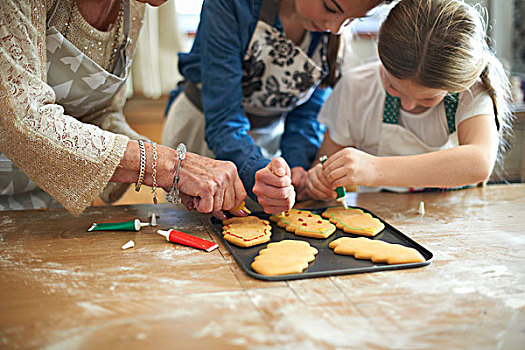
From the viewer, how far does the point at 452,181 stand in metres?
1.27

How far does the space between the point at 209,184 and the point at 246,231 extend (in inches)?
5.3

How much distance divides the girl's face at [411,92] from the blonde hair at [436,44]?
22 millimetres

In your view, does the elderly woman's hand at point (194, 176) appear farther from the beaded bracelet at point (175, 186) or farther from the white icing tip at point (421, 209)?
the white icing tip at point (421, 209)

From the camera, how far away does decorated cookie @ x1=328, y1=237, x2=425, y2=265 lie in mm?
905

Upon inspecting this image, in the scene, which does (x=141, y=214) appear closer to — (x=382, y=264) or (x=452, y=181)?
(x=382, y=264)

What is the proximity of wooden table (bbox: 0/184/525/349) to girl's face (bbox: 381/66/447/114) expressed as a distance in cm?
39

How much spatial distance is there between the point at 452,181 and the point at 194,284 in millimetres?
770

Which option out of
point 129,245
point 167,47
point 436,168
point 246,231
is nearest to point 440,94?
point 436,168

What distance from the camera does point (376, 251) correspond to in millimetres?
933

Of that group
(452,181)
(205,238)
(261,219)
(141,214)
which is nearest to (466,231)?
(452,181)

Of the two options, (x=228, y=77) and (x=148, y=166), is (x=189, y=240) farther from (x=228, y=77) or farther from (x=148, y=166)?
(x=228, y=77)

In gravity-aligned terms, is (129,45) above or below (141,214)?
above

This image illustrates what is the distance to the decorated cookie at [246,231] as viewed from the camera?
1.00 metres

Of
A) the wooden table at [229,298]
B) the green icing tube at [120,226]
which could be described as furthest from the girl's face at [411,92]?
the green icing tube at [120,226]
